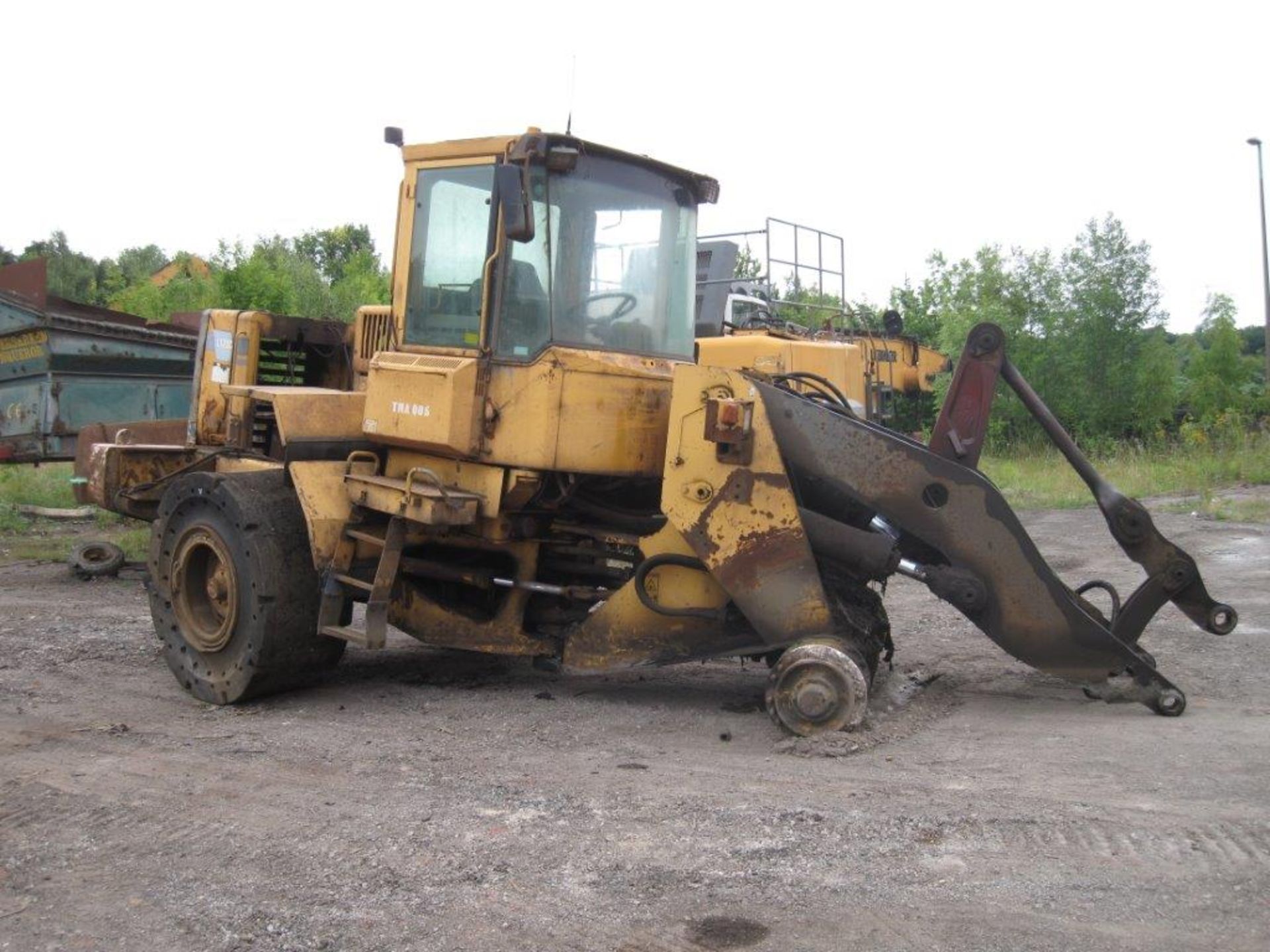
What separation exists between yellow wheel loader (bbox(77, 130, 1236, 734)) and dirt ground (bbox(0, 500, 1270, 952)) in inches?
15.5

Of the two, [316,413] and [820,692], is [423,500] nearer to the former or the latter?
[316,413]

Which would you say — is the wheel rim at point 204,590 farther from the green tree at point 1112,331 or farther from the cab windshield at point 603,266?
the green tree at point 1112,331

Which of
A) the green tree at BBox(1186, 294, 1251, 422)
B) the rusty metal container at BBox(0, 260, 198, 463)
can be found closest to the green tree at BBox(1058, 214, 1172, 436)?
the green tree at BBox(1186, 294, 1251, 422)

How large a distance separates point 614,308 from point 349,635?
2.15 meters

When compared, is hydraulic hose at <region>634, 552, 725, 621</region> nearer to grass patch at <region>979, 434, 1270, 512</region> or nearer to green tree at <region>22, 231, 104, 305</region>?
grass patch at <region>979, 434, 1270, 512</region>

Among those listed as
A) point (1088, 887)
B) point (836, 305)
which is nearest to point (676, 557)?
point (1088, 887)

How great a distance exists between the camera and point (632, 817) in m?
4.52

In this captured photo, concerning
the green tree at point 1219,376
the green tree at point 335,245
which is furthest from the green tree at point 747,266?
the green tree at point 335,245

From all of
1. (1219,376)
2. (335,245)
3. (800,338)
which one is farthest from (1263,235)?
(335,245)

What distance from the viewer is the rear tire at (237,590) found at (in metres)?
6.52

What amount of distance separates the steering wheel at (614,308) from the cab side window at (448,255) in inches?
20.4

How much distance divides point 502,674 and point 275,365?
8.50 feet

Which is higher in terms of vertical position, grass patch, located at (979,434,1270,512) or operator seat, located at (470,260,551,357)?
operator seat, located at (470,260,551,357)

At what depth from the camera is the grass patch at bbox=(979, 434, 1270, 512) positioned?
16.1 meters
